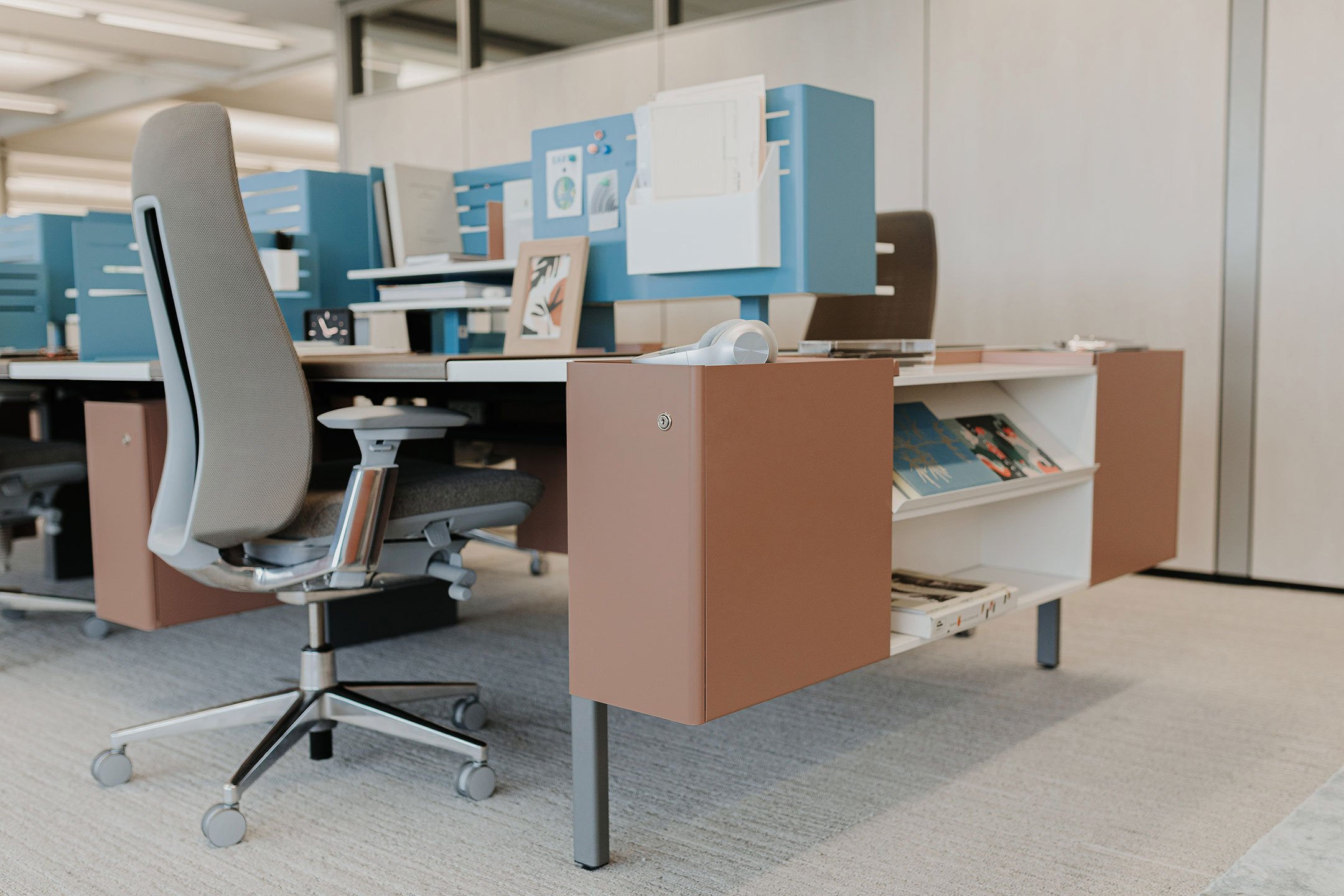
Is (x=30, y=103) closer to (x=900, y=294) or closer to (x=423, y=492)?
(x=900, y=294)

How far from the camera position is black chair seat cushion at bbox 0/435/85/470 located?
111 inches

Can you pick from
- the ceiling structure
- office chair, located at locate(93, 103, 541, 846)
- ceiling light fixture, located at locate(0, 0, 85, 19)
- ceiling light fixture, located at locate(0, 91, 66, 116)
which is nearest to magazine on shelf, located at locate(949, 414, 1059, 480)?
office chair, located at locate(93, 103, 541, 846)

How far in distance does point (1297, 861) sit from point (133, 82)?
8803 mm

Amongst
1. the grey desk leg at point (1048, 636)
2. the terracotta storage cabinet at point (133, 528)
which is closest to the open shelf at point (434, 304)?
the terracotta storage cabinet at point (133, 528)

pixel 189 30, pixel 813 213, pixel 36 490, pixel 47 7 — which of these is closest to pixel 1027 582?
pixel 813 213

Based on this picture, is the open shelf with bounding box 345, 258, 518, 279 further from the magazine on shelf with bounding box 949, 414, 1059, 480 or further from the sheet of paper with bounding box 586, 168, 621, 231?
the magazine on shelf with bounding box 949, 414, 1059, 480

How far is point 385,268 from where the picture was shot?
295 centimetres

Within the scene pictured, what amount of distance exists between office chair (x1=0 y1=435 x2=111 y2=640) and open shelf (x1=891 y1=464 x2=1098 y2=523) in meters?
2.10

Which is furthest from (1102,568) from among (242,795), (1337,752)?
(242,795)

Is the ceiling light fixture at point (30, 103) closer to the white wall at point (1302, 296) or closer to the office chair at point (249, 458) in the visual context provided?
the office chair at point (249, 458)

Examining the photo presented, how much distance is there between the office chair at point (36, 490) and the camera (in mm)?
2816

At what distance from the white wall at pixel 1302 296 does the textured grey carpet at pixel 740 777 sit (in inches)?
25.8

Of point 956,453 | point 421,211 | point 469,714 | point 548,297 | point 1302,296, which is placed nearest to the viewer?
point 956,453

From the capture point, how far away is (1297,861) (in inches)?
39.6
